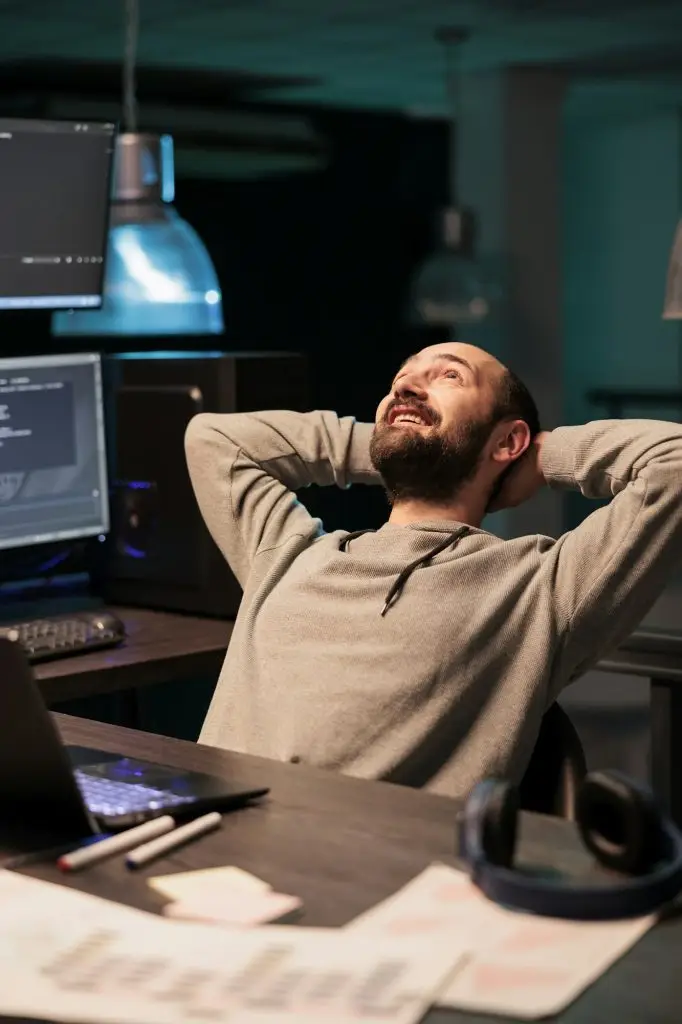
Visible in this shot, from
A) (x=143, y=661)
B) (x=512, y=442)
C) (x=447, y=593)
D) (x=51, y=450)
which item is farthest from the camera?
(x=51, y=450)

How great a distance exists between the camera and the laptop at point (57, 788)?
159 centimetres

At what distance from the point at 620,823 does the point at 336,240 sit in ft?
27.4

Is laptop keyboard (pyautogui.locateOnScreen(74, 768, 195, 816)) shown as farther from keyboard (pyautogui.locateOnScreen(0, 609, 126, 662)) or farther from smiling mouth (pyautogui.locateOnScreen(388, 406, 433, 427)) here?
keyboard (pyautogui.locateOnScreen(0, 609, 126, 662))

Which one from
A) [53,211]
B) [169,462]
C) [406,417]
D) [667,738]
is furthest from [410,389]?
[53,211]

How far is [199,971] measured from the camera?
1.28m

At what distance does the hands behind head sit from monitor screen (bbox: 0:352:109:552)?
47.1 inches

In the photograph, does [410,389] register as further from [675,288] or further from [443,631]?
[675,288]

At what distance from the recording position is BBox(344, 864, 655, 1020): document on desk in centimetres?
123

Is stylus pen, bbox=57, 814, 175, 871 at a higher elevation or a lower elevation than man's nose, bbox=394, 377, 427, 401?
lower

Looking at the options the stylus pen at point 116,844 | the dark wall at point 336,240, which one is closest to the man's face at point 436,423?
the stylus pen at point 116,844

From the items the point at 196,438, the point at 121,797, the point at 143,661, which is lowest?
the point at 143,661

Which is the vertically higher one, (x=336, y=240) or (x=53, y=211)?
(x=53, y=211)

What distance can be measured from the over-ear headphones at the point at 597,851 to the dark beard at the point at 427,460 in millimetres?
1034

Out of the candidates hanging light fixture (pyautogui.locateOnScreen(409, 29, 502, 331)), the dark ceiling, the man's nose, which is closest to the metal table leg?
the man's nose
